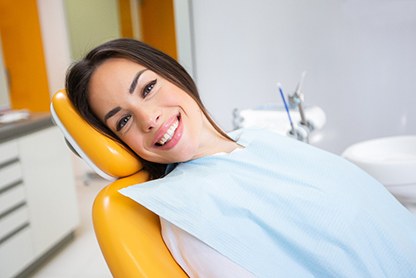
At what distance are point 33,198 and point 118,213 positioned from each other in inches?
56.4

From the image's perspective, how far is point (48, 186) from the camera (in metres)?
2.05

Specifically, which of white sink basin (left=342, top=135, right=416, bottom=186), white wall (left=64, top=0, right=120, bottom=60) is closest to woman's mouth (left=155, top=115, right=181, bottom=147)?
white sink basin (left=342, top=135, right=416, bottom=186)

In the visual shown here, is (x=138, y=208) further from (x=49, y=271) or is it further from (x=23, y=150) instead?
(x=49, y=271)

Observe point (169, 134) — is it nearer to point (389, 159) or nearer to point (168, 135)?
point (168, 135)

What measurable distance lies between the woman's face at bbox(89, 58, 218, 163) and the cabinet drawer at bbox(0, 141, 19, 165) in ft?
3.73

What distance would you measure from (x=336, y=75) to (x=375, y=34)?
0.27m

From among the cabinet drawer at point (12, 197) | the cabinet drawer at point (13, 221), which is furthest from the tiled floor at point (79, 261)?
the cabinet drawer at point (12, 197)

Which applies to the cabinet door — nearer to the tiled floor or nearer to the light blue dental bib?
the tiled floor

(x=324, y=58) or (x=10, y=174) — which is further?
(x=324, y=58)

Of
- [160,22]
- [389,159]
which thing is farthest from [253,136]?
[160,22]

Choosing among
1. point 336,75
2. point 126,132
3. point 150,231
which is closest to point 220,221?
point 150,231

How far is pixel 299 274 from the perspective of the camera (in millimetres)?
706

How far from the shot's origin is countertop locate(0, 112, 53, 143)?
5.74 feet

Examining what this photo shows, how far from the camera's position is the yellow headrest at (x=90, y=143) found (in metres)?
0.81
